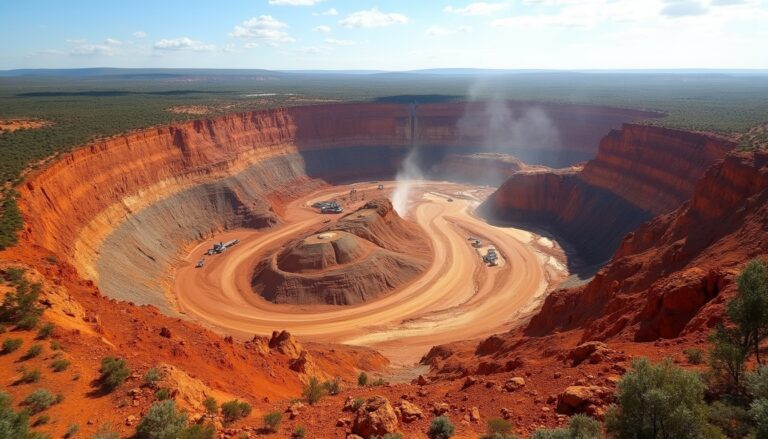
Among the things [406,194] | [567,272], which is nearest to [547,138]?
[406,194]

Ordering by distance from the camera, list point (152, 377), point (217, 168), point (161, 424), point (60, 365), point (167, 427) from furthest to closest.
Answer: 1. point (217, 168)
2. point (60, 365)
3. point (152, 377)
4. point (161, 424)
5. point (167, 427)

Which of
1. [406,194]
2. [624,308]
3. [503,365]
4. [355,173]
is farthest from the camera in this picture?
[355,173]

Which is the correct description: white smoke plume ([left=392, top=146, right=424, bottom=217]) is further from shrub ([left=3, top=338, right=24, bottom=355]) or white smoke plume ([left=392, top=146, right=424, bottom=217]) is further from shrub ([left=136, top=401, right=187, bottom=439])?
shrub ([left=136, top=401, right=187, bottom=439])

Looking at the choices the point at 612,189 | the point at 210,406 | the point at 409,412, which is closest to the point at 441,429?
the point at 409,412

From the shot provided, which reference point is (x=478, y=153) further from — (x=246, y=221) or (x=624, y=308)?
(x=624, y=308)

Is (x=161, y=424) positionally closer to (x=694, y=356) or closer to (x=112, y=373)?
(x=112, y=373)

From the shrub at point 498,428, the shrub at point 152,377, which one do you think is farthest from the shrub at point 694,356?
the shrub at point 152,377

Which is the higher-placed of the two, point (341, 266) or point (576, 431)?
point (576, 431)
